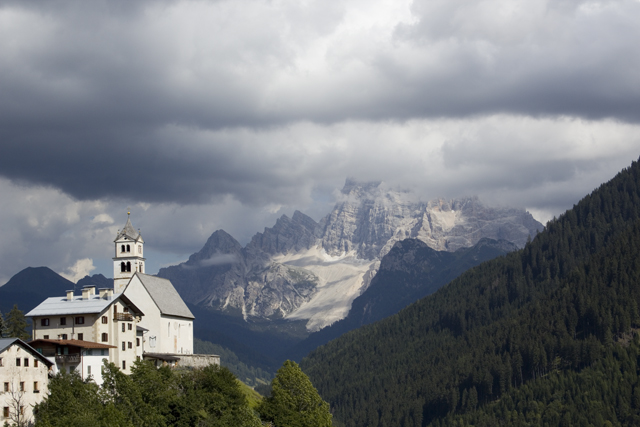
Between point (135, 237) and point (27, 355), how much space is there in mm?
63441

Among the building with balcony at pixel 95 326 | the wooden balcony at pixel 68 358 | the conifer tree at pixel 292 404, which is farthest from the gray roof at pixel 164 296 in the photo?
the wooden balcony at pixel 68 358

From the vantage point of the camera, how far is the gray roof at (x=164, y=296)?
157125mm

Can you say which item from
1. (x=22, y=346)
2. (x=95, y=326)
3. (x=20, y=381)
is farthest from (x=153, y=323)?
(x=20, y=381)

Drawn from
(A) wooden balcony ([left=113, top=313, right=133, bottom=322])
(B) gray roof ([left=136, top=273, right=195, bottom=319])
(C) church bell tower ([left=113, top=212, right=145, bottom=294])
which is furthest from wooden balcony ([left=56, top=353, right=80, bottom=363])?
(C) church bell tower ([left=113, top=212, right=145, bottom=294])

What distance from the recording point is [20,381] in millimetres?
108750

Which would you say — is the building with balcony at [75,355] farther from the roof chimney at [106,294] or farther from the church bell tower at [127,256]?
the church bell tower at [127,256]

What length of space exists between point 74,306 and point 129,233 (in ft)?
138

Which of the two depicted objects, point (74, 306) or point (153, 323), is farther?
point (153, 323)

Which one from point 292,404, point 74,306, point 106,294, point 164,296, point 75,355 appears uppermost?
point 164,296

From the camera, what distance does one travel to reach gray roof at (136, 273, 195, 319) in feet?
516

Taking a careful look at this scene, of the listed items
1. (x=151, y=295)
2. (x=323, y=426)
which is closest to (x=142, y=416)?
(x=323, y=426)

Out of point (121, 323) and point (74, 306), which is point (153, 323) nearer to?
point (121, 323)

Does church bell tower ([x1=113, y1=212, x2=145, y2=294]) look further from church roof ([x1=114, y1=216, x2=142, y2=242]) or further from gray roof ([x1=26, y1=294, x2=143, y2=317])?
gray roof ([x1=26, y1=294, x2=143, y2=317])

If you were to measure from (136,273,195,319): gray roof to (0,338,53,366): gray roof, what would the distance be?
41297 millimetres
